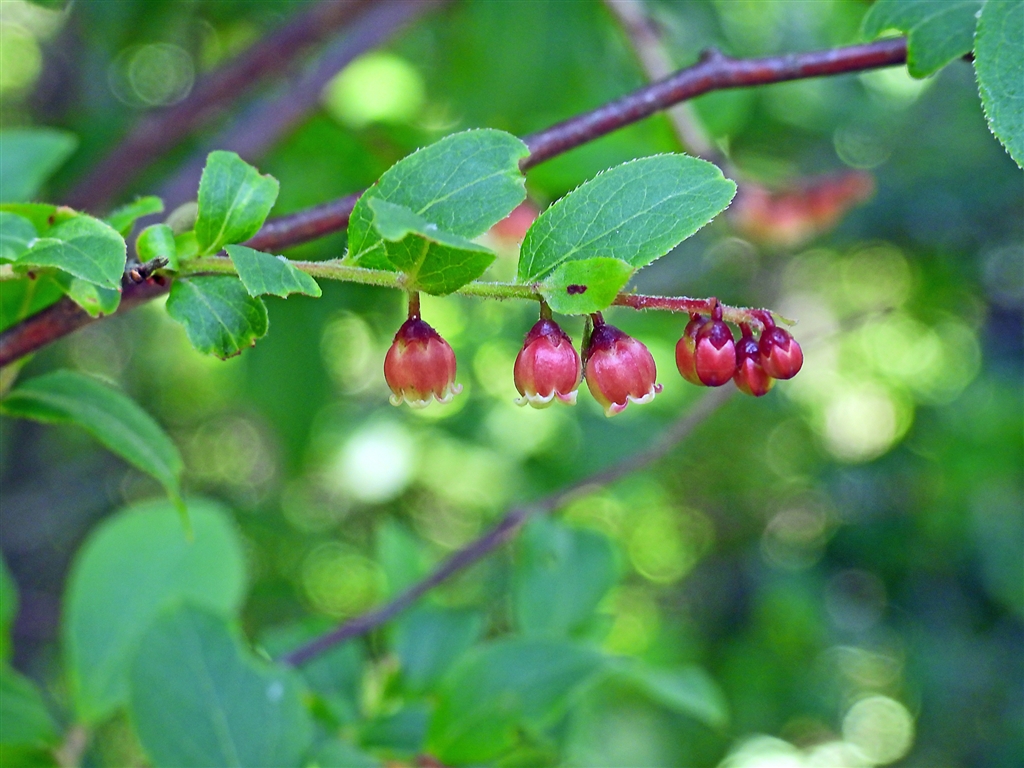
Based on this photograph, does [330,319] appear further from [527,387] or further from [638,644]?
[527,387]

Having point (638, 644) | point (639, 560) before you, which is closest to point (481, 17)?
point (638, 644)

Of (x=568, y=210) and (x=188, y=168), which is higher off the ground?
(x=188, y=168)

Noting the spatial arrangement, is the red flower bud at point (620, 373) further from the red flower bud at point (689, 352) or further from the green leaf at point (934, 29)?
the green leaf at point (934, 29)

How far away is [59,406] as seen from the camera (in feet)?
2.35

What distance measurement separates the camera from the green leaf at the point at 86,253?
545mm

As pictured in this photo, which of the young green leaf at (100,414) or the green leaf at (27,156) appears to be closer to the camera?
the young green leaf at (100,414)

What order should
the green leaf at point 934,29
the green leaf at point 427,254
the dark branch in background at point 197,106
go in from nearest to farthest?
the green leaf at point 427,254, the green leaf at point 934,29, the dark branch in background at point 197,106

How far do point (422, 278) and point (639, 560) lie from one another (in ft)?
12.3

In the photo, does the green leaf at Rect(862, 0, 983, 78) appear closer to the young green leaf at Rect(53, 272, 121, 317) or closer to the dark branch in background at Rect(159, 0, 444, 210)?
the young green leaf at Rect(53, 272, 121, 317)

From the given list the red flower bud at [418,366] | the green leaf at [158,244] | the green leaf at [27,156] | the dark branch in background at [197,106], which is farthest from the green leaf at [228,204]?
the dark branch in background at [197,106]

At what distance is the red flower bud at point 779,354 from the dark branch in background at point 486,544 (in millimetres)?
550

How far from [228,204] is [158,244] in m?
0.05

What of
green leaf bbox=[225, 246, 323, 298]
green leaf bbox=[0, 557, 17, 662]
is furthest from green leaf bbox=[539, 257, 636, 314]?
green leaf bbox=[0, 557, 17, 662]

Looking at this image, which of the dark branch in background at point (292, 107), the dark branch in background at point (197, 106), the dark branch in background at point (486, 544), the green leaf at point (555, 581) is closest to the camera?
the dark branch in background at point (486, 544)
